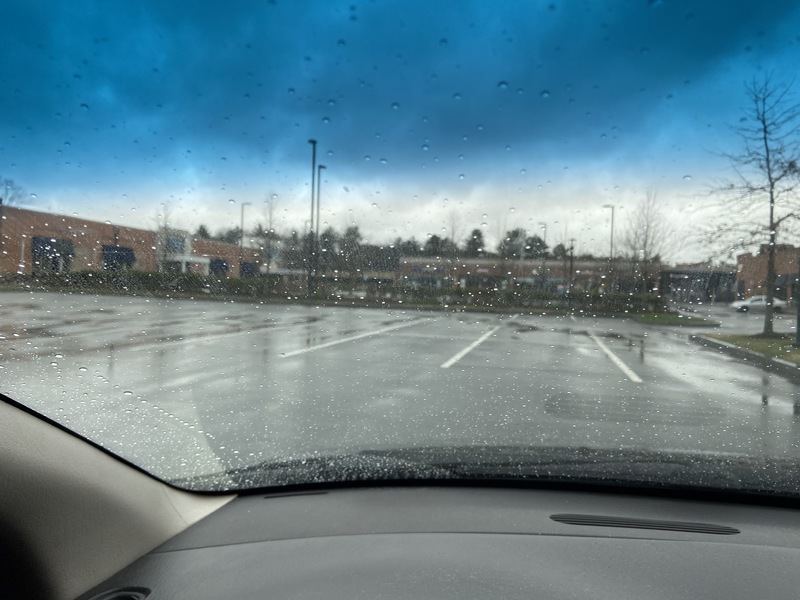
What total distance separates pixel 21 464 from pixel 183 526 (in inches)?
34.6

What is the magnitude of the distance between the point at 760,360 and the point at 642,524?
7.66 m

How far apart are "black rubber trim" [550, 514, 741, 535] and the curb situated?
688 centimetres

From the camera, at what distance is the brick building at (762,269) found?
758 cm

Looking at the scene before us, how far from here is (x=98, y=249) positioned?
543cm

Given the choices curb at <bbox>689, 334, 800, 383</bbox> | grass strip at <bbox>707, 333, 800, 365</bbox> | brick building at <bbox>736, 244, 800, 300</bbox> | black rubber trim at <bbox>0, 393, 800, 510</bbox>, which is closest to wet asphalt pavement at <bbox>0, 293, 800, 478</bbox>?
curb at <bbox>689, 334, 800, 383</bbox>

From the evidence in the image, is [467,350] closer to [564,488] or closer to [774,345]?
[774,345]

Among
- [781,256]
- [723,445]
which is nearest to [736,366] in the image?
[781,256]

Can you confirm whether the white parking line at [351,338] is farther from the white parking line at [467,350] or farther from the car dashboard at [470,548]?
the car dashboard at [470,548]

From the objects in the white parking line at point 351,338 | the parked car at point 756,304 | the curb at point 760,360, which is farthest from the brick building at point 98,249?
the curb at point 760,360

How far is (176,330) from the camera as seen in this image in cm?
998

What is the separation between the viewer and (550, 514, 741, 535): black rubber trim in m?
2.99

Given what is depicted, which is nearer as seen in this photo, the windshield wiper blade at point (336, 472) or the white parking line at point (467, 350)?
the windshield wiper blade at point (336, 472)

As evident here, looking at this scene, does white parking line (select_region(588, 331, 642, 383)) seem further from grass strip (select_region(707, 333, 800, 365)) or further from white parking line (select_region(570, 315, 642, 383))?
grass strip (select_region(707, 333, 800, 365))

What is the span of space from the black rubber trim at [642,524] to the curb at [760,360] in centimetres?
688
